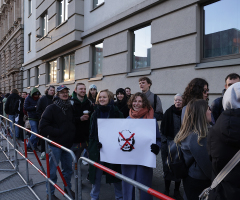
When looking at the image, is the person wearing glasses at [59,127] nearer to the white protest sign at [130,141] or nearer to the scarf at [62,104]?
the scarf at [62,104]

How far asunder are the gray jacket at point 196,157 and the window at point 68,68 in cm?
955

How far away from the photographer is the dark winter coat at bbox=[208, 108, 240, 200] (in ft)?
4.05

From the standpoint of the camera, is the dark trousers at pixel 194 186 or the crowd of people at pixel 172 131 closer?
the crowd of people at pixel 172 131

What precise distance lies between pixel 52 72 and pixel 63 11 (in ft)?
13.0

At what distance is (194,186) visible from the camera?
199cm

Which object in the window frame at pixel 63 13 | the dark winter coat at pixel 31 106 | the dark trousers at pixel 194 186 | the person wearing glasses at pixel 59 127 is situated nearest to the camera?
the dark trousers at pixel 194 186

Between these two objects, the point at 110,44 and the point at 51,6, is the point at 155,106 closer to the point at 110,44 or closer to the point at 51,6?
the point at 110,44

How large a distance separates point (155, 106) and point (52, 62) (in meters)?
10.9

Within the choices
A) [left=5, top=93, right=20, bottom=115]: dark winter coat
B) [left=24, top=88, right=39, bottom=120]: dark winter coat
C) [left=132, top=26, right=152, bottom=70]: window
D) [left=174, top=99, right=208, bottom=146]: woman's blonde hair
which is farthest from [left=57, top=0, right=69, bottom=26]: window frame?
[left=174, top=99, right=208, bottom=146]: woman's blonde hair

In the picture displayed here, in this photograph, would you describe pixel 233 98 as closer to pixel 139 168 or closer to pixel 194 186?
pixel 194 186

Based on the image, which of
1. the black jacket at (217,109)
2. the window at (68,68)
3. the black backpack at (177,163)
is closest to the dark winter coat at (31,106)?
the window at (68,68)

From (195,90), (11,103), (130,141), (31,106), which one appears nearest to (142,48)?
(31,106)

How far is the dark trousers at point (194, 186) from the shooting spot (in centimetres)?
197

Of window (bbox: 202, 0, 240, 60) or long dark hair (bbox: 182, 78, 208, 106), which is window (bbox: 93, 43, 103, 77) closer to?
window (bbox: 202, 0, 240, 60)
